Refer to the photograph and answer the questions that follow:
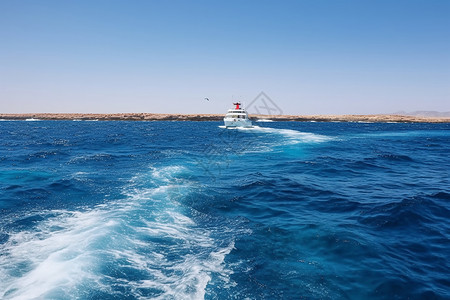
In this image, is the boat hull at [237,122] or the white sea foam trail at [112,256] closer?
the white sea foam trail at [112,256]

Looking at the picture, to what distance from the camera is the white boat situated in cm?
7100

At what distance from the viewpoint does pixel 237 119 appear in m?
70.8

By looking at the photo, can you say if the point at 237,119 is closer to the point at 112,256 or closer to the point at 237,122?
the point at 237,122

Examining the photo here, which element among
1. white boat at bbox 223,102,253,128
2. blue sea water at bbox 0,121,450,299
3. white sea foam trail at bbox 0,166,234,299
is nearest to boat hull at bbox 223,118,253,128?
white boat at bbox 223,102,253,128

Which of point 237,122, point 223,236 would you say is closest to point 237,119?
point 237,122

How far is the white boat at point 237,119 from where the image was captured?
2795 inches

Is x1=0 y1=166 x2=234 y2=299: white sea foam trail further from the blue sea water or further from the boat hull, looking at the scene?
the boat hull

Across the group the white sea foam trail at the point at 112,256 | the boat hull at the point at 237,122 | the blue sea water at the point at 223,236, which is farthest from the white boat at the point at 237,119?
the white sea foam trail at the point at 112,256

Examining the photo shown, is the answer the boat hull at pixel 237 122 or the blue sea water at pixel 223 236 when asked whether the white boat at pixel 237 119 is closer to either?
the boat hull at pixel 237 122

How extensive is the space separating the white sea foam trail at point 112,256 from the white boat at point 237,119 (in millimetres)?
60038

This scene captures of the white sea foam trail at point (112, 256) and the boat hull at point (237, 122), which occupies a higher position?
the boat hull at point (237, 122)

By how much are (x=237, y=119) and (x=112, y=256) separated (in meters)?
64.3

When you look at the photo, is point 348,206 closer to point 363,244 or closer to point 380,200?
point 380,200

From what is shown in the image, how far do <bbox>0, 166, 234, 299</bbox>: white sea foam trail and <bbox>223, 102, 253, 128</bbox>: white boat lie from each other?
60038mm
